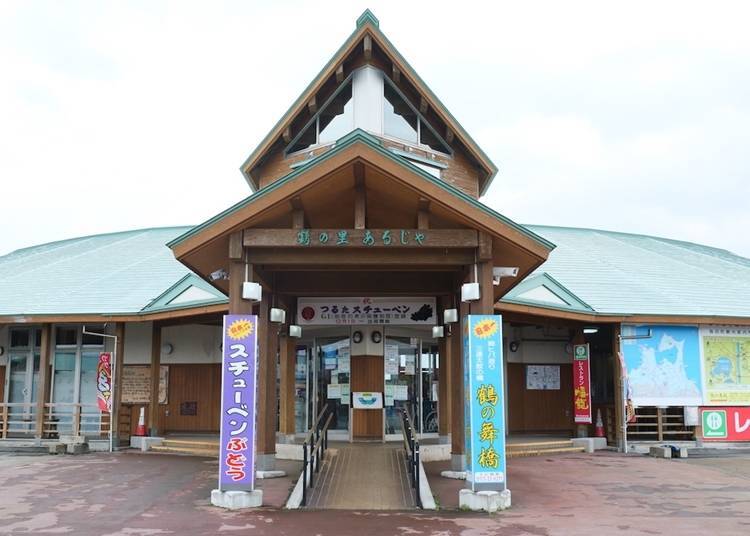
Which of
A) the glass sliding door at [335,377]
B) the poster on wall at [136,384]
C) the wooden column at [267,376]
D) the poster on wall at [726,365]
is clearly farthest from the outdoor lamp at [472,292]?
the poster on wall at [136,384]

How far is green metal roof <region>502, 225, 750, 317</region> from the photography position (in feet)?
54.3

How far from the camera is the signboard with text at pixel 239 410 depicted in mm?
8812

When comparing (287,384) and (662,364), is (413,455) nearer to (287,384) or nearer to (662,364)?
(287,384)

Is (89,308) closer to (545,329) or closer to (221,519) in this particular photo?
(221,519)

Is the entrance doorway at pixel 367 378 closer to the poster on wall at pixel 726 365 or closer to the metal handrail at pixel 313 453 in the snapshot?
the metal handrail at pixel 313 453

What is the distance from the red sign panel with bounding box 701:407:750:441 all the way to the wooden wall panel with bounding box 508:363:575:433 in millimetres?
3316

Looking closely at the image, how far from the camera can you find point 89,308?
16500mm

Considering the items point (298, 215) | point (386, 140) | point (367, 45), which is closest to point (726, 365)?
point (386, 140)

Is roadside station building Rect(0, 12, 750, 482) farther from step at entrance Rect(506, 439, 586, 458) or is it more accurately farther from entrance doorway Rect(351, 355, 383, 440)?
step at entrance Rect(506, 439, 586, 458)

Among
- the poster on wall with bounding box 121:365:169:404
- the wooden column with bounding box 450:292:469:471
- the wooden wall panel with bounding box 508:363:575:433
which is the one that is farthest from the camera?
the wooden wall panel with bounding box 508:363:575:433

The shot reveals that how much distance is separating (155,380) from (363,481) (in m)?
7.73

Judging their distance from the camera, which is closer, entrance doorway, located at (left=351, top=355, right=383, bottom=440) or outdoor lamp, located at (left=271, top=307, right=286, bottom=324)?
outdoor lamp, located at (left=271, top=307, right=286, bottom=324)

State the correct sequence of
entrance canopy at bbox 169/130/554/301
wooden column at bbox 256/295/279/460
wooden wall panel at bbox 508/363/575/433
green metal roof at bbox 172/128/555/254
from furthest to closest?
wooden wall panel at bbox 508/363/575/433
wooden column at bbox 256/295/279/460
entrance canopy at bbox 169/130/554/301
green metal roof at bbox 172/128/555/254

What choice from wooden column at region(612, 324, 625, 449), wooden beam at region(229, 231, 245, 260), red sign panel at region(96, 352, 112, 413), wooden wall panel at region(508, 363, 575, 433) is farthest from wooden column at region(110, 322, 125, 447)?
wooden column at region(612, 324, 625, 449)
